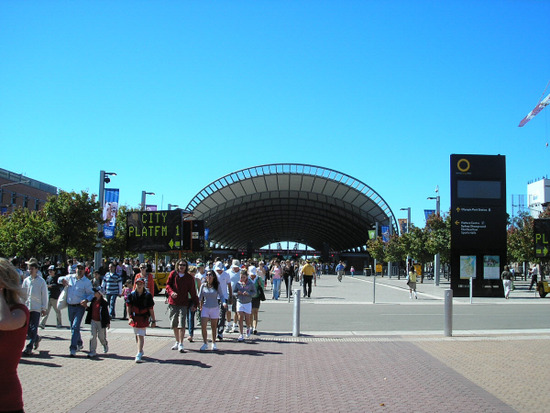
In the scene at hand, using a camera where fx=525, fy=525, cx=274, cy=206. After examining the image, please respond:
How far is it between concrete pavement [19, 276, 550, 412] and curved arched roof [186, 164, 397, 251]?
176 ft

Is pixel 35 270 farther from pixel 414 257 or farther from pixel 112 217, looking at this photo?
pixel 414 257

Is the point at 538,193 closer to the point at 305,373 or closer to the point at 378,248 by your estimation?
the point at 378,248

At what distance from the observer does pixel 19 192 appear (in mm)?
62594

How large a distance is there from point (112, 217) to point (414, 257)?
29863 millimetres

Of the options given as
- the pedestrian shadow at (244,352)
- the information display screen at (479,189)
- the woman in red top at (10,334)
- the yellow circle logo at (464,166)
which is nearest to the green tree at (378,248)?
the information display screen at (479,189)

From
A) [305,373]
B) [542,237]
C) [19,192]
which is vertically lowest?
[305,373]

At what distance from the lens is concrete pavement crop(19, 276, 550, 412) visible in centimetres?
692

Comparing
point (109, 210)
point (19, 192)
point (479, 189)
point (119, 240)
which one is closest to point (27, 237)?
point (109, 210)

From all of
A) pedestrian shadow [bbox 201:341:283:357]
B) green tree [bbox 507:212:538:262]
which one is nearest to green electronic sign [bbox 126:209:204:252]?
pedestrian shadow [bbox 201:341:283:357]

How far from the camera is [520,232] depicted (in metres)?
37.8

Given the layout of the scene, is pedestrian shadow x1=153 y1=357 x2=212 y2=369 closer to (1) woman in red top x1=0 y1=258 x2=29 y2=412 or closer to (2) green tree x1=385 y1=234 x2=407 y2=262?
(1) woman in red top x1=0 y1=258 x2=29 y2=412

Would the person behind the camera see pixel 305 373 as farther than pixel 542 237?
No

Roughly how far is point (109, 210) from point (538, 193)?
99.8m

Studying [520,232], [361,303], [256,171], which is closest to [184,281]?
[361,303]
